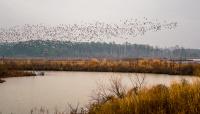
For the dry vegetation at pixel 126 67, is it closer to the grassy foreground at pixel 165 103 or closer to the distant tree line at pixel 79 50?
the grassy foreground at pixel 165 103

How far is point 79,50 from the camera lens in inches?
6673

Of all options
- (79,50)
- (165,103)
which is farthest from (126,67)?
(79,50)

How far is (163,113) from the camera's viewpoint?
10.2 meters

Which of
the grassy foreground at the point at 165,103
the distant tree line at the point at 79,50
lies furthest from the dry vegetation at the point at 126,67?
the distant tree line at the point at 79,50

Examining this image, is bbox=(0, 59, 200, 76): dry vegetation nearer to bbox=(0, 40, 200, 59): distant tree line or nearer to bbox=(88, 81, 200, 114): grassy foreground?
bbox=(88, 81, 200, 114): grassy foreground

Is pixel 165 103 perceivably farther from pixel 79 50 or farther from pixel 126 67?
pixel 79 50

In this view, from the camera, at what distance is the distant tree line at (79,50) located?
158 m

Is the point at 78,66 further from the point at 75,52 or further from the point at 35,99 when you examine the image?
the point at 75,52

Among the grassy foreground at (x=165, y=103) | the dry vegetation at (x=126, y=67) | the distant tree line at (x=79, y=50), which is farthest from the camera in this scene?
the distant tree line at (x=79, y=50)

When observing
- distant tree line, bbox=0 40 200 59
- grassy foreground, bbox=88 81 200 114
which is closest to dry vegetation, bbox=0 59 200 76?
grassy foreground, bbox=88 81 200 114

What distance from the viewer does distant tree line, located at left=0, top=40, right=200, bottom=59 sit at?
520ft

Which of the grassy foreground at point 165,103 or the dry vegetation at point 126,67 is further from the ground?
the grassy foreground at point 165,103

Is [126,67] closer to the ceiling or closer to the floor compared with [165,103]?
closer to the floor

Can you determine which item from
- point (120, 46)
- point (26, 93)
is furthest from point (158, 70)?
point (120, 46)
